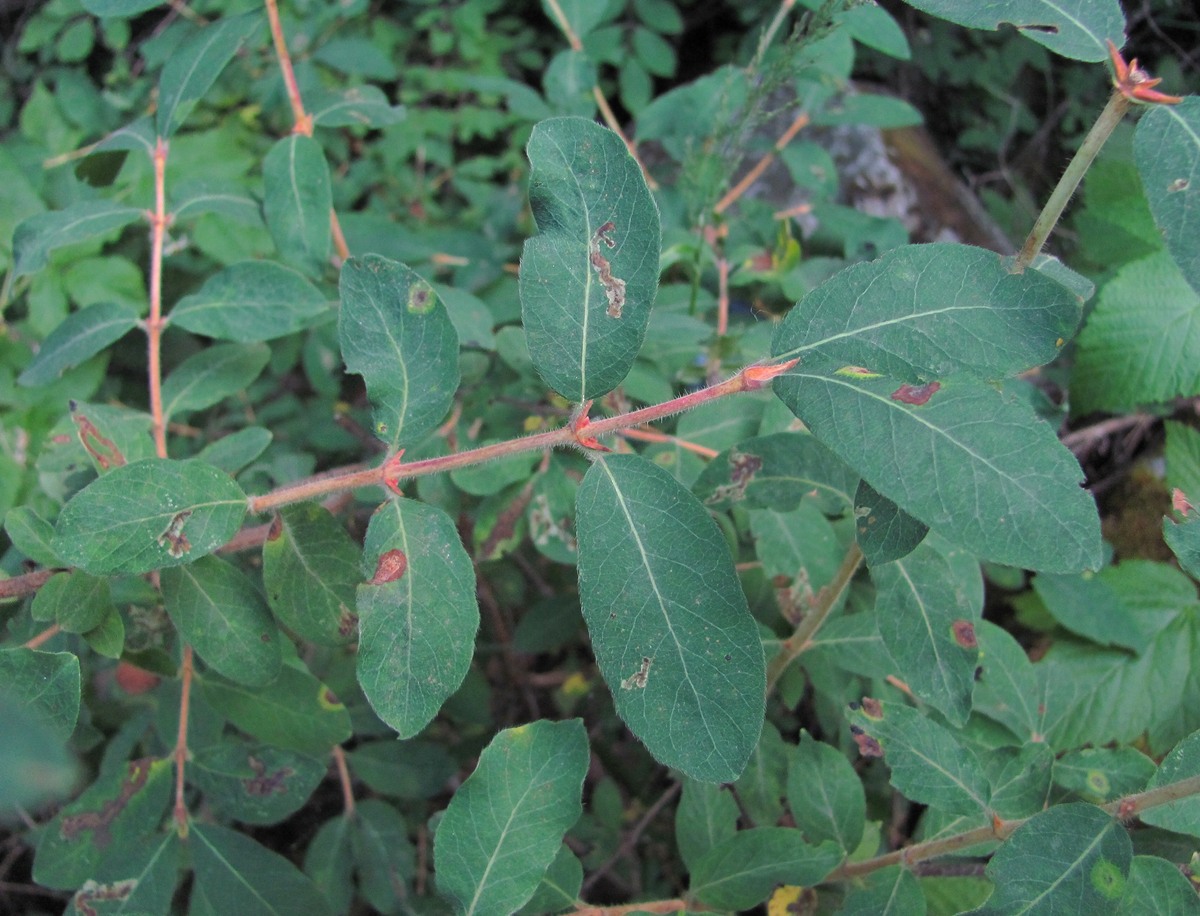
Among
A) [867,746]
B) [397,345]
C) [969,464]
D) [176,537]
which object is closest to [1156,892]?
[867,746]

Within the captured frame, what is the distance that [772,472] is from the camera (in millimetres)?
1232

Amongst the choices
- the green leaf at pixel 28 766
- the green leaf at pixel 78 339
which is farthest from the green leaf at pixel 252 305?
the green leaf at pixel 28 766

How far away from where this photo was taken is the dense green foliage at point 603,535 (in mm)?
887

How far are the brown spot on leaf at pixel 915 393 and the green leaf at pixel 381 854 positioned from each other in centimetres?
139

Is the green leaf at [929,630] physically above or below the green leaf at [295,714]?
above

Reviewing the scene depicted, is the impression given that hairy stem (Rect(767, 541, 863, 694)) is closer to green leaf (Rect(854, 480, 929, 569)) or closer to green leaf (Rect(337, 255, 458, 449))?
green leaf (Rect(854, 480, 929, 569))

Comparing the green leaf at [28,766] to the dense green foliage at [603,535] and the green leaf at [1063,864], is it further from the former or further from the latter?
the green leaf at [1063,864]

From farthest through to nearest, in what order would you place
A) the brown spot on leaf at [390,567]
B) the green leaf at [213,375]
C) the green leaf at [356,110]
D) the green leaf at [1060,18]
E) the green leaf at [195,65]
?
the green leaf at [356,110], the green leaf at [213,375], the green leaf at [195,65], the brown spot on leaf at [390,567], the green leaf at [1060,18]

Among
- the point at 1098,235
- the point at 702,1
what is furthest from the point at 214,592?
the point at 702,1

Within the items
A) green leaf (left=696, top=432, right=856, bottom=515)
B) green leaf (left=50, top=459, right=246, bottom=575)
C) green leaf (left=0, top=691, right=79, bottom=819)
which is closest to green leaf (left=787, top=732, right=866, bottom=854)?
green leaf (left=696, top=432, right=856, bottom=515)

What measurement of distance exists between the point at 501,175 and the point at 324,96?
1.84 metres

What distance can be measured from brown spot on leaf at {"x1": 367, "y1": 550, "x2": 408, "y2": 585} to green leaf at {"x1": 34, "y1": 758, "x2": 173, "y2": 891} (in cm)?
67

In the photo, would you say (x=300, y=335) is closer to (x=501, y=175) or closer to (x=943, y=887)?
(x=501, y=175)

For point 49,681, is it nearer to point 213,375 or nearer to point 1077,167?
point 213,375
